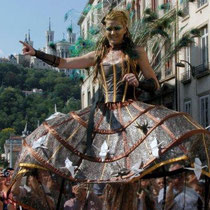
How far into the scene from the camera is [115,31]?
22.5 feet

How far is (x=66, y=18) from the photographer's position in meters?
7.89

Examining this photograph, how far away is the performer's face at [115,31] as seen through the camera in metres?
6.84

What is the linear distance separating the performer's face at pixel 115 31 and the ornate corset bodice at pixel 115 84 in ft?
0.86

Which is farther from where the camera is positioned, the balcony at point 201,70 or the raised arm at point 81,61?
the balcony at point 201,70

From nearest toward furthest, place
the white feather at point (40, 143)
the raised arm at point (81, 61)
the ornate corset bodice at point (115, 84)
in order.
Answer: the white feather at point (40, 143) → the ornate corset bodice at point (115, 84) → the raised arm at point (81, 61)

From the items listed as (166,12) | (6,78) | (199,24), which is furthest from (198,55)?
(6,78)

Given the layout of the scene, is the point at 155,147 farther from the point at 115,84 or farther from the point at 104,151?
the point at 115,84

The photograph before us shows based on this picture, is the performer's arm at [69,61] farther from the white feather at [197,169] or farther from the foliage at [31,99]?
the foliage at [31,99]

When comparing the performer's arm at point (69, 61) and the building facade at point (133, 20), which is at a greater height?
the building facade at point (133, 20)

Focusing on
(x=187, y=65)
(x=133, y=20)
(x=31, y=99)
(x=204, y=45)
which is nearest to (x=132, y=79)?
(x=133, y=20)

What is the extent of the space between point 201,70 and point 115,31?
65.5 ft

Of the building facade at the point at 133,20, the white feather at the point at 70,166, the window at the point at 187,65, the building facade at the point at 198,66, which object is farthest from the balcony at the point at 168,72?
the white feather at the point at 70,166

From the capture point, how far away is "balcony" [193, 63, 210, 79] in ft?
85.5

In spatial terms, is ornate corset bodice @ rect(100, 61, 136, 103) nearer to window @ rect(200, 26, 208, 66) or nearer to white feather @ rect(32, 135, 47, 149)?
white feather @ rect(32, 135, 47, 149)
